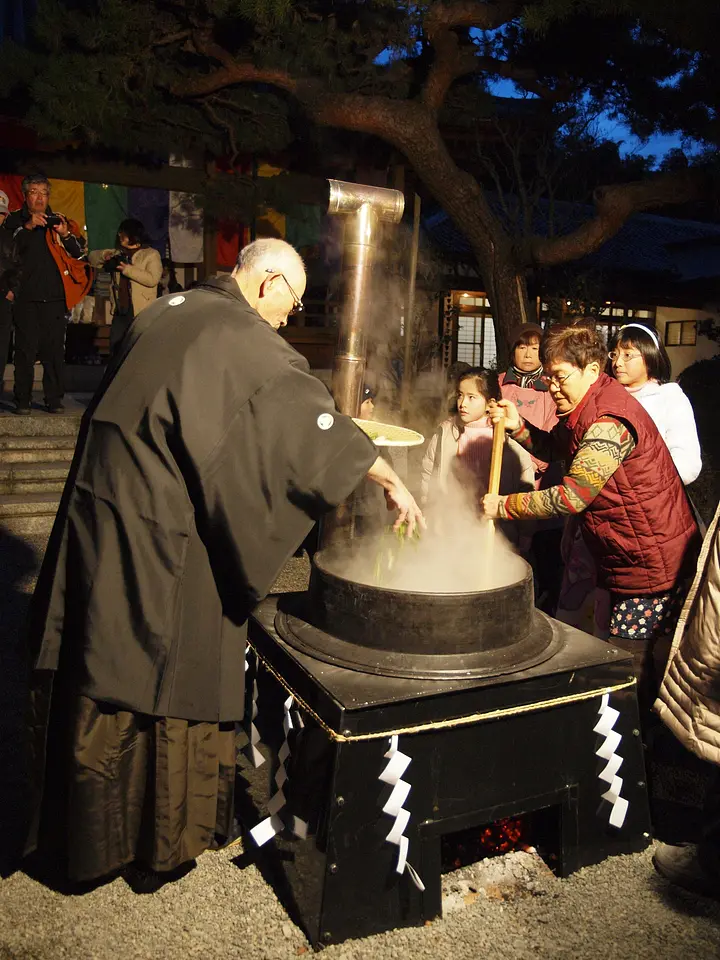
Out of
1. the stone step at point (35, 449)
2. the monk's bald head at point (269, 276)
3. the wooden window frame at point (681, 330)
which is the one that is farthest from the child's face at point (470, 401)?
the wooden window frame at point (681, 330)

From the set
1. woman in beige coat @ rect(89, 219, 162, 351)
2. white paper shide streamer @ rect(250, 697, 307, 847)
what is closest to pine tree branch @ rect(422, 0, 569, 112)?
woman in beige coat @ rect(89, 219, 162, 351)

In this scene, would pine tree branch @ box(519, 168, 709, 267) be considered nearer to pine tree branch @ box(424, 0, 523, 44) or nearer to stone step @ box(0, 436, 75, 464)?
pine tree branch @ box(424, 0, 523, 44)

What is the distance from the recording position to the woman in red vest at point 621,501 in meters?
3.08

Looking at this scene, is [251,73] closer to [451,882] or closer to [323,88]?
[323,88]

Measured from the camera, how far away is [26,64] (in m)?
9.75

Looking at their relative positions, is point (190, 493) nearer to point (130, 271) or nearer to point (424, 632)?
point (424, 632)

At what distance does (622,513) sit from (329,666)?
4.60 feet

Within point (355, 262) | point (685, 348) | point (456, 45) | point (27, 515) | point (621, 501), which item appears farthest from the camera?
point (685, 348)

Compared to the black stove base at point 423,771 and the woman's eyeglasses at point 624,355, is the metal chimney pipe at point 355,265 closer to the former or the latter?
the black stove base at point 423,771

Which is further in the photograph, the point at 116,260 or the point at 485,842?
the point at 116,260

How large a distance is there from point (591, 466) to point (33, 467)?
666 centimetres

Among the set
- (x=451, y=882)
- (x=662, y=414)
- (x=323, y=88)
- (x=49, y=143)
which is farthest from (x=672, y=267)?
(x=451, y=882)

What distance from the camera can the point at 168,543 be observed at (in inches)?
96.1

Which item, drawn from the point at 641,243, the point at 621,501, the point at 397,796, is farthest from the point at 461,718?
the point at 641,243
